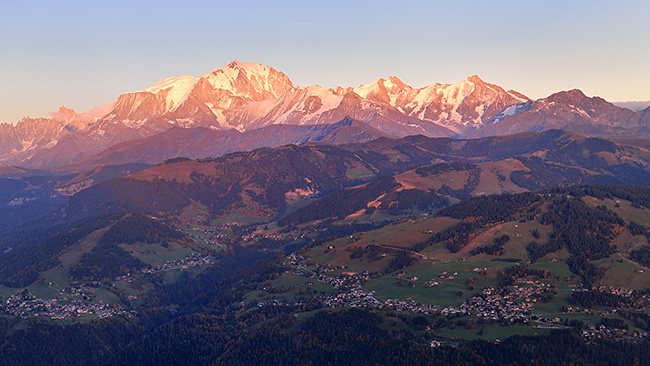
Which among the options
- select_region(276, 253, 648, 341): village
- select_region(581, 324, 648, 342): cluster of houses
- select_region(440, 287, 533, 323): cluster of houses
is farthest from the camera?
select_region(440, 287, 533, 323): cluster of houses

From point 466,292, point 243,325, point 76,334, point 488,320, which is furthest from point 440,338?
point 76,334

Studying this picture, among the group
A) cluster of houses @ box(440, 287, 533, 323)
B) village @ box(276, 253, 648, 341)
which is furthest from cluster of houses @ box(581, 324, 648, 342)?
cluster of houses @ box(440, 287, 533, 323)

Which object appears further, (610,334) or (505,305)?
(505,305)

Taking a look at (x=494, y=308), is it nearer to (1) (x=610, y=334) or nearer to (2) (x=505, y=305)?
(2) (x=505, y=305)

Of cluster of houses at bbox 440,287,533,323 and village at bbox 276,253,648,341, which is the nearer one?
village at bbox 276,253,648,341

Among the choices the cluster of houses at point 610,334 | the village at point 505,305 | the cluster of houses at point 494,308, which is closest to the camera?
the cluster of houses at point 610,334

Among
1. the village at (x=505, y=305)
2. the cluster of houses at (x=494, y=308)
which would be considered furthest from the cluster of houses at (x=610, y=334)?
the cluster of houses at (x=494, y=308)

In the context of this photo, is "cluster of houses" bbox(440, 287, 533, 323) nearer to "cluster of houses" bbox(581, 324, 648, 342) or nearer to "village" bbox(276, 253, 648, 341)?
"village" bbox(276, 253, 648, 341)

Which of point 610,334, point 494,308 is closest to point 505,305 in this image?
point 494,308

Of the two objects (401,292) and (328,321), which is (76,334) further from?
(401,292)

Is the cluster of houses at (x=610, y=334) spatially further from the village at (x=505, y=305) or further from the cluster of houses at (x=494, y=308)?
the cluster of houses at (x=494, y=308)

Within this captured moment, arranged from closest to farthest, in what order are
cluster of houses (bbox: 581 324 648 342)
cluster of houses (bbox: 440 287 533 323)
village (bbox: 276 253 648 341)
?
cluster of houses (bbox: 581 324 648 342)
village (bbox: 276 253 648 341)
cluster of houses (bbox: 440 287 533 323)
